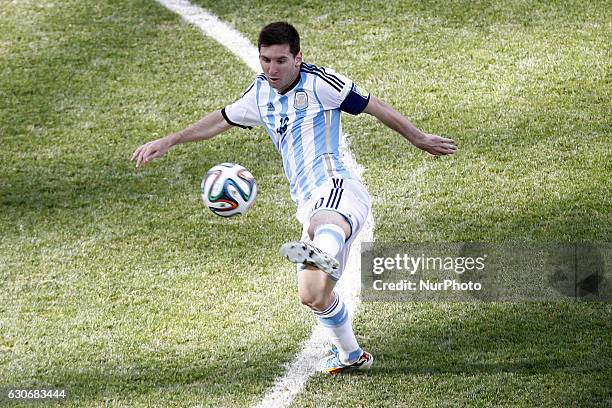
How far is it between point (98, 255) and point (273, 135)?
80.8 inches

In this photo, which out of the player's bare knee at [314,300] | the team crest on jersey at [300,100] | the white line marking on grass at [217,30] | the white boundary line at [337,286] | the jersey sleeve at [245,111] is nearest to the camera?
the player's bare knee at [314,300]

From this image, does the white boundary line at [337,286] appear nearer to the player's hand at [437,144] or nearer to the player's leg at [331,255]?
the player's leg at [331,255]

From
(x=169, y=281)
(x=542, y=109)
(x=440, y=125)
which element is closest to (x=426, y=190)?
(x=440, y=125)

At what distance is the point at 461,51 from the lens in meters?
10.9

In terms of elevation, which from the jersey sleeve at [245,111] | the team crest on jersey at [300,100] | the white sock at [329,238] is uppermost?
the team crest on jersey at [300,100]

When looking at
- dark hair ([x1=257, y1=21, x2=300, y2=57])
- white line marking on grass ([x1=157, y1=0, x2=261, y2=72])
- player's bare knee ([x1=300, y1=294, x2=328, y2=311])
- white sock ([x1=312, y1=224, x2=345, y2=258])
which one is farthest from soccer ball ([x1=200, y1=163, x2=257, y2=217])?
white line marking on grass ([x1=157, y1=0, x2=261, y2=72])

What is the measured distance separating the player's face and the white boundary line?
1753 millimetres

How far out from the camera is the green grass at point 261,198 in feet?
23.4

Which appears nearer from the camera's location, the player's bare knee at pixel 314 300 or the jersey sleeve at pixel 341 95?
the player's bare knee at pixel 314 300

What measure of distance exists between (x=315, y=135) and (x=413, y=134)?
2.01 feet

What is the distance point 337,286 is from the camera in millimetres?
8156

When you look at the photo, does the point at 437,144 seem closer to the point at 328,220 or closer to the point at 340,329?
the point at 328,220

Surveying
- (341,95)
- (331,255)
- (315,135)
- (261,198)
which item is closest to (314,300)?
(331,255)

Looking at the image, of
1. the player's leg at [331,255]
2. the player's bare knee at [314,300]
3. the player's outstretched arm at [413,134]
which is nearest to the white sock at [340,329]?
the player's leg at [331,255]
